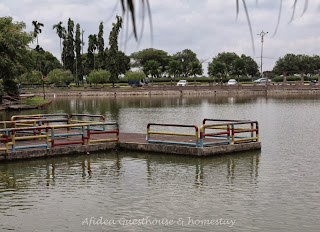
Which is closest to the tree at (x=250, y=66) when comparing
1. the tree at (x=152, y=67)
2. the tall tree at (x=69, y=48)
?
the tree at (x=152, y=67)

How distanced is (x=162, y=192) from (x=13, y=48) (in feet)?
159

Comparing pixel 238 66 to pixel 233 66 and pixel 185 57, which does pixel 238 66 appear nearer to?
pixel 233 66

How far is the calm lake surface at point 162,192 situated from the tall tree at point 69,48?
110084mm

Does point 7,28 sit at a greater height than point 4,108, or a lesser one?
greater

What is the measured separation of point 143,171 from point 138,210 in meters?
6.15

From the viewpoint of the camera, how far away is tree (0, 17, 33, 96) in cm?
5928

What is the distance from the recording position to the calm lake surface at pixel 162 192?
13.1 metres

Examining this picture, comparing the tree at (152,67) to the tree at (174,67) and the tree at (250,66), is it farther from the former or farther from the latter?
the tree at (250,66)

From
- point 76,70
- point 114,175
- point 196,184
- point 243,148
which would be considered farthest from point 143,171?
point 76,70

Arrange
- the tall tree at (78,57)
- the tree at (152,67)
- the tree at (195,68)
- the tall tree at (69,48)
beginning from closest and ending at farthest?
the tall tree at (78,57), the tall tree at (69,48), the tree at (152,67), the tree at (195,68)

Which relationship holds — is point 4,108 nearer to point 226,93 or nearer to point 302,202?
point 302,202

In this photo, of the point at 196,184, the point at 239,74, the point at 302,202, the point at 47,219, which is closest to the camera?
the point at 47,219

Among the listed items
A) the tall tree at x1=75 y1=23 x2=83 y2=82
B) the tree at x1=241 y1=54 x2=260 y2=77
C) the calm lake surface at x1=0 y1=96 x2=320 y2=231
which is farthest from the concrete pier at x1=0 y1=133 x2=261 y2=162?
the tree at x1=241 y1=54 x2=260 y2=77

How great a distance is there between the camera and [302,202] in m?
15.1
